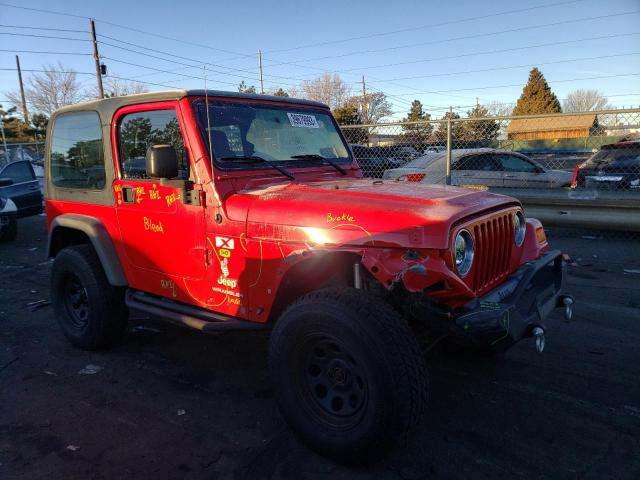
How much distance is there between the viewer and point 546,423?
289 cm

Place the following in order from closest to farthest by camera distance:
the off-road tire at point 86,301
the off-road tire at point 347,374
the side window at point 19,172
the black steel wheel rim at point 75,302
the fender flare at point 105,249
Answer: the off-road tire at point 347,374, the fender flare at point 105,249, the off-road tire at point 86,301, the black steel wheel rim at point 75,302, the side window at point 19,172

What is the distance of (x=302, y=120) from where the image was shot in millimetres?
3939

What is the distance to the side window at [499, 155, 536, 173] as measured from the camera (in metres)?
9.21

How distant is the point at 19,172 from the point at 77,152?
814 centimetres

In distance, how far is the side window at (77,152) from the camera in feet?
12.9

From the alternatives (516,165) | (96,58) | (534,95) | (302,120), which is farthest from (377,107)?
(302,120)

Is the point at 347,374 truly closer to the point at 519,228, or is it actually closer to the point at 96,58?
the point at 519,228

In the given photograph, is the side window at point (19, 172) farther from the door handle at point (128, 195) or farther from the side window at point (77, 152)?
the door handle at point (128, 195)

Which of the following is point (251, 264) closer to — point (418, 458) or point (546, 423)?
point (418, 458)

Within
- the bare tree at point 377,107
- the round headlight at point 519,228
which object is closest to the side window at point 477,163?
the round headlight at point 519,228

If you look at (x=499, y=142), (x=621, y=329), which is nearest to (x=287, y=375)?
(x=621, y=329)

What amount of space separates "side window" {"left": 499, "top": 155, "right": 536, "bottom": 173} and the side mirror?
7.58 metres

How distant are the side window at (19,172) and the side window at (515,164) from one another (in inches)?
400

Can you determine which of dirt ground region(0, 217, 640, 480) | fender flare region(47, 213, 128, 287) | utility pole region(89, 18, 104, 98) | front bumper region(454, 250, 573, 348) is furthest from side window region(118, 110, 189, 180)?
utility pole region(89, 18, 104, 98)
